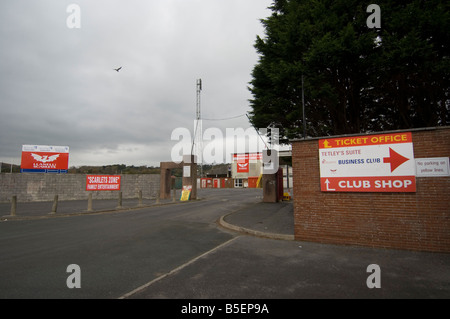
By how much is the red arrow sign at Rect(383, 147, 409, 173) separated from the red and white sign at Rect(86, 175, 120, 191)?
75.0ft

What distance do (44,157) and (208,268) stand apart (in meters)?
24.8

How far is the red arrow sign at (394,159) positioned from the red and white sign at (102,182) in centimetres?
2287

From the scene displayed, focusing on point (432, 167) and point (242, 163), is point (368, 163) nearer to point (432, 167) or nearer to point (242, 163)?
point (432, 167)

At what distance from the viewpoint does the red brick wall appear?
5707 mm

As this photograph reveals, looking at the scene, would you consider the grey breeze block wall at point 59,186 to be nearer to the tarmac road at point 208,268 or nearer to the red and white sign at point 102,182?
the red and white sign at point 102,182

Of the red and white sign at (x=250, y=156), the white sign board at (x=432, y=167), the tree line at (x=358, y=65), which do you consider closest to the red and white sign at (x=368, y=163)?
the white sign board at (x=432, y=167)

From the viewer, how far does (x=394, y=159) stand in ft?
20.3

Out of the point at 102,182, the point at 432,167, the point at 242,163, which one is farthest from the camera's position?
the point at 242,163

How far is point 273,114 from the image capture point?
1304 cm

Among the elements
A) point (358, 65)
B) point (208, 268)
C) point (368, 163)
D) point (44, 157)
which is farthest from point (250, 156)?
point (208, 268)

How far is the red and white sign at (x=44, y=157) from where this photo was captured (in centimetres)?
2153

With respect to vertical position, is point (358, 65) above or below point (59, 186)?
above
